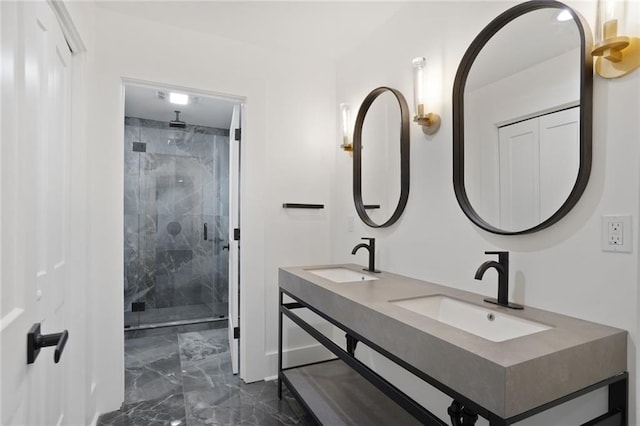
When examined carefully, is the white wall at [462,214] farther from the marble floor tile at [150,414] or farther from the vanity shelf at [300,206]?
the marble floor tile at [150,414]

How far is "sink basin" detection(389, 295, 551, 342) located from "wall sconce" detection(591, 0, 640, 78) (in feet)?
2.76

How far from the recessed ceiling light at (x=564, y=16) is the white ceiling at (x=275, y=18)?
101 cm

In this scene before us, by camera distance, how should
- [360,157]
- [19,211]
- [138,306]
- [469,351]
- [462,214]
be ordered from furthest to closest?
1. [138,306]
2. [360,157]
3. [462,214]
4. [469,351]
5. [19,211]

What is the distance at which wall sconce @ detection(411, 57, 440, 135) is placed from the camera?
5.67ft

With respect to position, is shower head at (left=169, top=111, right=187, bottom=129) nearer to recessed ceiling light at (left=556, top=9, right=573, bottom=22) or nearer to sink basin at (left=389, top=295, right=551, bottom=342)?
sink basin at (left=389, top=295, right=551, bottom=342)

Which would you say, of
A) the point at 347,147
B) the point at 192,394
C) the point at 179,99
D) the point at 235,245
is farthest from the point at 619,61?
the point at 179,99

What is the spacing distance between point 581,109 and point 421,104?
752 mm

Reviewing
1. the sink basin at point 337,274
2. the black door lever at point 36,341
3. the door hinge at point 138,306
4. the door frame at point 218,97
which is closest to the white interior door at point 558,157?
the sink basin at point 337,274

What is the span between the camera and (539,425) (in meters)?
1.22

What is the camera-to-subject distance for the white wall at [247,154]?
6.65ft

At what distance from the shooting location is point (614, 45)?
993 millimetres

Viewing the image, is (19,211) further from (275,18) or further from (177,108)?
(177,108)

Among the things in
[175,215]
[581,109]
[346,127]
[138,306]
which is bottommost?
[138,306]

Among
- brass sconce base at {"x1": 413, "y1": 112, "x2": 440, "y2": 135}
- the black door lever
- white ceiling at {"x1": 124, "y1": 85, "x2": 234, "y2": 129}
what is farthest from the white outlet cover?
white ceiling at {"x1": 124, "y1": 85, "x2": 234, "y2": 129}
